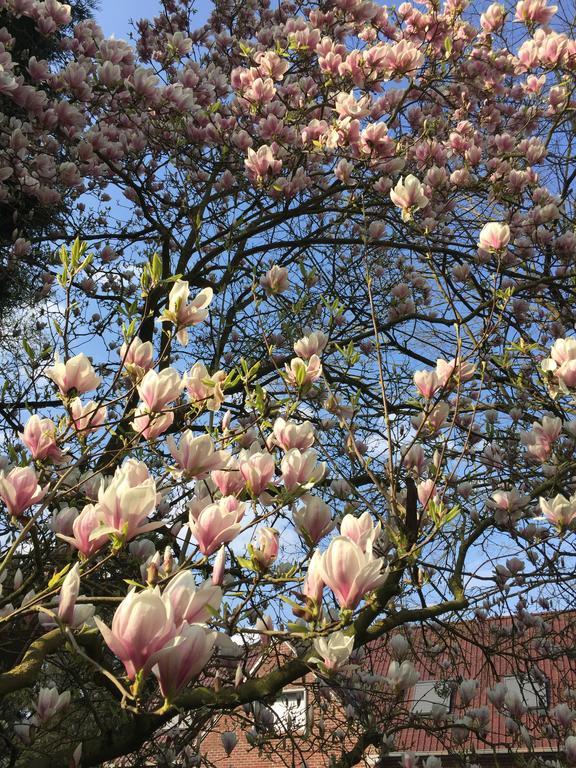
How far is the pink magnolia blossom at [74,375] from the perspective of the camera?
1.70 meters

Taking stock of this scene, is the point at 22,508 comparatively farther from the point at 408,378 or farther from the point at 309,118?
the point at 309,118

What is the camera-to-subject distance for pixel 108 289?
217 inches

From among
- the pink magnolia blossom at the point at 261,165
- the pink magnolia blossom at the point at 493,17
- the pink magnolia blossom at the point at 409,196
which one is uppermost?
the pink magnolia blossom at the point at 493,17

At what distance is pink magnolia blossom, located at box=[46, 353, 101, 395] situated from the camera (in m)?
1.70

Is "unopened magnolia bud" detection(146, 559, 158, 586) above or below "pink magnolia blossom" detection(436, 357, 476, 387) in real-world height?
below

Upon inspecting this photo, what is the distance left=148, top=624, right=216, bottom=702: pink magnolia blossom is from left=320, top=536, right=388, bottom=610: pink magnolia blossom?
0.29 metres

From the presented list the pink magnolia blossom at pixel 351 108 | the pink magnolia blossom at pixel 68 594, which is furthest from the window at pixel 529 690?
the pink magnolia blossom at pixel 351 108

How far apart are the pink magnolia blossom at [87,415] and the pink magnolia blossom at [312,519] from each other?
572mm

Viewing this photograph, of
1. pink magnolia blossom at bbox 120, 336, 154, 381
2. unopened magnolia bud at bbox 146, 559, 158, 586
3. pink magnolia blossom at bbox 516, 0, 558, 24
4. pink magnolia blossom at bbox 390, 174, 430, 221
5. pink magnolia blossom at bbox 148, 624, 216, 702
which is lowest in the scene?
pink magnolia blossom at bbox 148, 624, 216, 702

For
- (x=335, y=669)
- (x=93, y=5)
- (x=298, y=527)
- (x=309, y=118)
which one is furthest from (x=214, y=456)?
(x=93, y=5)

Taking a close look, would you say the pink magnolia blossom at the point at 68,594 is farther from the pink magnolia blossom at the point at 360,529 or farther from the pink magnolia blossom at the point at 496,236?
the pink magnolia blossom at the point at 496,236

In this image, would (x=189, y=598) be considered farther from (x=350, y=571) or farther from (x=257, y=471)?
(x=257, y=471)

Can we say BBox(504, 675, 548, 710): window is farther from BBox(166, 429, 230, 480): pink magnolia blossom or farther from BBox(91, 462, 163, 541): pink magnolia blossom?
BBox(91, 462, 163, 541): pink magnolia blossom

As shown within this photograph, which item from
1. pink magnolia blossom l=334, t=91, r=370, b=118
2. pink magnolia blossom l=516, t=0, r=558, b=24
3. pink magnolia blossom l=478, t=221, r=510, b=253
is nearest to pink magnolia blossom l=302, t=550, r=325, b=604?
pink magnolia blossom l=478, t=221, r=510, b=253
